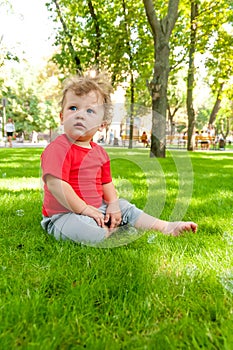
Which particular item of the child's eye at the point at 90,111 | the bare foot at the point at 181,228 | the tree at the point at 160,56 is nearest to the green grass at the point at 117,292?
the bare foot at the point at 181,228

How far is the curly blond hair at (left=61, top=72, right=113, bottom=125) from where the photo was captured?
2.29m

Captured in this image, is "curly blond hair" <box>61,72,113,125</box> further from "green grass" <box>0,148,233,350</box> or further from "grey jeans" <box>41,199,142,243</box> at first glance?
"green grass" <box>0,148,233,350</box>

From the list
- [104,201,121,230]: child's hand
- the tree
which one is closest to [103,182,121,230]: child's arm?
[104,201,121,230]: child's hand

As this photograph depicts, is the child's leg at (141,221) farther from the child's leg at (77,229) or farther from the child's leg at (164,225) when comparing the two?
the child's leg at (77,229)

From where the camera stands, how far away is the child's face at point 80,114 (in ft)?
7.35

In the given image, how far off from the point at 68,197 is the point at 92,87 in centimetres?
77

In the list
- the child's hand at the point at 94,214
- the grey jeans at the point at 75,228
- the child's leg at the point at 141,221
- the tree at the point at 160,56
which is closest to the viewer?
the grey jeans at the point at 75,228

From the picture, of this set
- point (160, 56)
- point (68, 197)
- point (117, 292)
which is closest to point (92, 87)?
point (68, 197)

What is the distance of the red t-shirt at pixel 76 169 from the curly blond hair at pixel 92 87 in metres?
0.28

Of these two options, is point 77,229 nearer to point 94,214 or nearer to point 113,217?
point 94,214

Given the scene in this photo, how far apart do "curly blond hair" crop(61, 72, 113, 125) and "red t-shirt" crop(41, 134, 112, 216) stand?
0.92 feet

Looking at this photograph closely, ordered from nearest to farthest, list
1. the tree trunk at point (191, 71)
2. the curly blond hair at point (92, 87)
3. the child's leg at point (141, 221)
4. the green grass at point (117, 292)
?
the green grass at point (117, 292), the curly blond hair at point (92, 87), the child's leg at point (141, 221), the tree trunk at point (191, 71)

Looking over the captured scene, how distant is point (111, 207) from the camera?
2480 millimetres

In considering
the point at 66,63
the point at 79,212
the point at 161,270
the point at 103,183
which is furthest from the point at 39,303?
the point at 66,63
